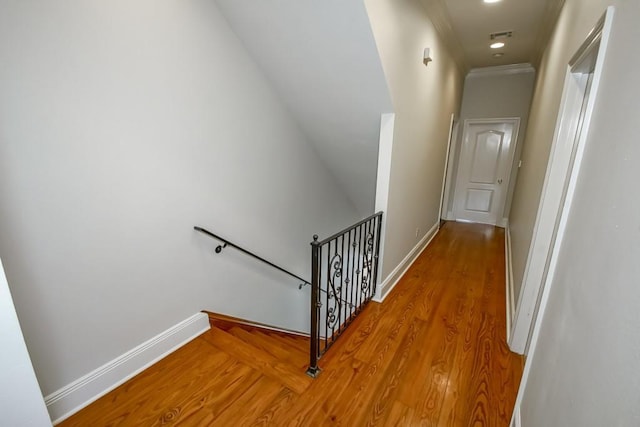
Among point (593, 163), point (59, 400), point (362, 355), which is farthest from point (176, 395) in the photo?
point (593, 163)

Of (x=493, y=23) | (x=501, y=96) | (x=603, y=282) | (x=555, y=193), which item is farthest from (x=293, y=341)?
(x=501, y=96)

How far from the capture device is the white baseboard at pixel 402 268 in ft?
8.70

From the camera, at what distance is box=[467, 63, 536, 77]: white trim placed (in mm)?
4426

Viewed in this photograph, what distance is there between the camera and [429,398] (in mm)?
1559

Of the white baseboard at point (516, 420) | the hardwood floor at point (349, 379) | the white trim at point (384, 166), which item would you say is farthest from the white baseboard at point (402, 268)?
the white baseboard at point (516, 420)

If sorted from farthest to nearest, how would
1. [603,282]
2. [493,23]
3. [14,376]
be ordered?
1. [493,23]
2. [14,376]
3. [603,282]

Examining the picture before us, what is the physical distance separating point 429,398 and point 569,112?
1869mm

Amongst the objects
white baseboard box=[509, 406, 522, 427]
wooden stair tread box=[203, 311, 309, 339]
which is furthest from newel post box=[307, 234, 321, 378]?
white baseboard box=[509, 406, 522, 427]

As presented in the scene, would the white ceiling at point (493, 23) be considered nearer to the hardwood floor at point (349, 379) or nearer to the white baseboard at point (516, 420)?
the hardwood floor at point (349, 379)

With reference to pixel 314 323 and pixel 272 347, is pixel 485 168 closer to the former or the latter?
pixel 314 323

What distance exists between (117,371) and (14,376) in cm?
84

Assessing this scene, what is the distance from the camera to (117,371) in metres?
1.57

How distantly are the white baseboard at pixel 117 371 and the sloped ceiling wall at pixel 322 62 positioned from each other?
80.8 inches

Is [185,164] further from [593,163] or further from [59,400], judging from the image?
[593,163]
